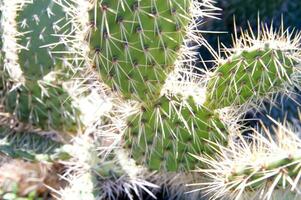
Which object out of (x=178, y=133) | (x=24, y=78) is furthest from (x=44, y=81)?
(x=178, y=133)

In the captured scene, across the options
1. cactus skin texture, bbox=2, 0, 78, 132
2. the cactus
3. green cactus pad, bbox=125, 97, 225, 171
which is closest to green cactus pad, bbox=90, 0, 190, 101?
green cactus pad, bbox=125, 97, 225, 171

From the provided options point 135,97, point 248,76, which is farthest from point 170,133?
point 248,76

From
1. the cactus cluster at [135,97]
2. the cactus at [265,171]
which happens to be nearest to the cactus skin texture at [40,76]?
the cactus cluster at [135,97]

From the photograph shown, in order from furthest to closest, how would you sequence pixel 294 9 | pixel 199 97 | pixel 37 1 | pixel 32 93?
pixel 294 9
pixel 32 93
pixel 37 1
pixel 199 97

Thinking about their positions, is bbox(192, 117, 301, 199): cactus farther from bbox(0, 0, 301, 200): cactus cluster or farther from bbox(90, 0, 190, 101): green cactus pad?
bbox(90, 0, 190, 101): green cactus pad

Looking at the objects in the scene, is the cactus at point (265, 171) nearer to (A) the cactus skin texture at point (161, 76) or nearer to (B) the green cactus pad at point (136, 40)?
(A) the cactus skin texture at point (161, 76)

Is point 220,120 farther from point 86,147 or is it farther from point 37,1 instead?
point 37,1

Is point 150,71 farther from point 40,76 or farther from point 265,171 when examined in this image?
point 40,76
